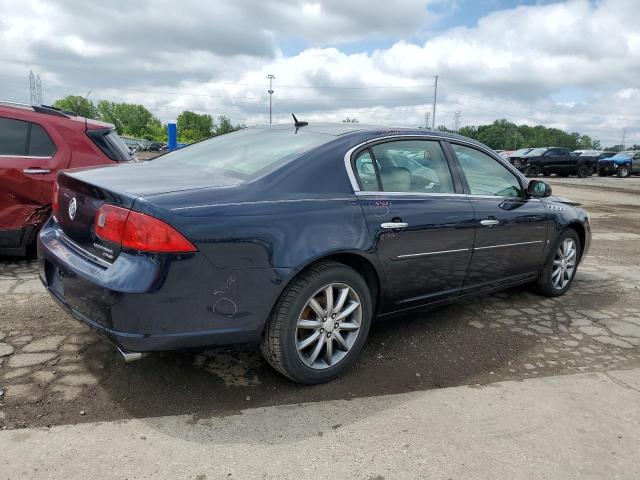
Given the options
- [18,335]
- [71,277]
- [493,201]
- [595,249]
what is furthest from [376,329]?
[595,249]

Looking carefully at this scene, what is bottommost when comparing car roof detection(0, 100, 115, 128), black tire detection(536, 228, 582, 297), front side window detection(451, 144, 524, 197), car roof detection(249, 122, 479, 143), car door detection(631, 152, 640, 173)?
black tire detection(536, 228, 582, 297)

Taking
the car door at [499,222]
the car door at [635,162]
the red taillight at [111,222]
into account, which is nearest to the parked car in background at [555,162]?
the car door at [635,162]

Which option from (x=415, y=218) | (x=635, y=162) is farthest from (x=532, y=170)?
(x=415, y=218)

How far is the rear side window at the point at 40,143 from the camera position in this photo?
16.6 feet

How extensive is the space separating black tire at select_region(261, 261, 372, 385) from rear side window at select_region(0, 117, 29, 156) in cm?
368

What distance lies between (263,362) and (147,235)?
4.16 ft

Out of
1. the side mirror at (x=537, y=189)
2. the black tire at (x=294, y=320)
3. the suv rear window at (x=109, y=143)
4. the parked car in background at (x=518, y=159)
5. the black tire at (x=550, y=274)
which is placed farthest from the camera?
the parked car in background at (x=518, y=159)

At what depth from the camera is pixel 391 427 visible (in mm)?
2604

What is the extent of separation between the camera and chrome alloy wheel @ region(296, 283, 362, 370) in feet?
9.50

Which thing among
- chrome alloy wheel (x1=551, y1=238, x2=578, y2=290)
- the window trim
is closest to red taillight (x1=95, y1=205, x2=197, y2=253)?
the window trim

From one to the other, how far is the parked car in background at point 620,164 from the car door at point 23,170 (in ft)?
104

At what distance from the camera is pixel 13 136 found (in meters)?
5.04

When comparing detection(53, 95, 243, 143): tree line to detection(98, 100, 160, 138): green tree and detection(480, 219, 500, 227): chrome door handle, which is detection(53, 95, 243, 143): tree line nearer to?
detection(98, 100, 160, 138): green tree

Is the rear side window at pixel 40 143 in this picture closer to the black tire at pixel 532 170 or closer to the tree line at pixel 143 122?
the black tire at pixel 532 170
